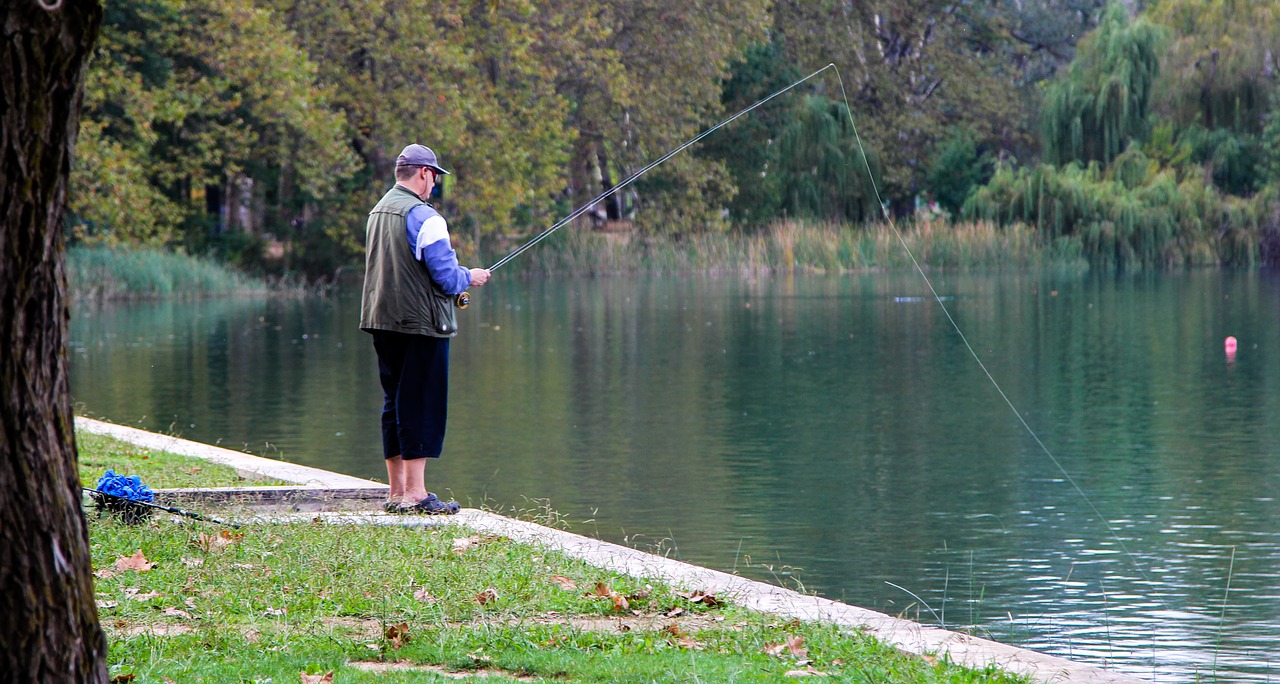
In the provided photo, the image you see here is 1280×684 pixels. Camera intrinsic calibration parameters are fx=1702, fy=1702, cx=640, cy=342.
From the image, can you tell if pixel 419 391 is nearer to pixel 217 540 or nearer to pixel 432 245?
pixel 432 245

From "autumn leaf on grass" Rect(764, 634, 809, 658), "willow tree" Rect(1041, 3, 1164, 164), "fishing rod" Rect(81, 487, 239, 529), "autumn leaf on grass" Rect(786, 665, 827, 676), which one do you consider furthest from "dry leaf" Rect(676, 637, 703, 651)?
"willow tree" Rect(1041, 3, 1164, 164)

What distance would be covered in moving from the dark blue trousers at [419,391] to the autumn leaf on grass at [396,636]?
2.52 meters

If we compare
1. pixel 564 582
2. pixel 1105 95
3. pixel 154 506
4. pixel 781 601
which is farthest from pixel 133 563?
pixel 1105 95

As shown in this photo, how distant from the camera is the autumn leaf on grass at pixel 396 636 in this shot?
5344mm

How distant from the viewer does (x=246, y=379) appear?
696 inches

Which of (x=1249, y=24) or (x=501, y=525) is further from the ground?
(x=1249, y=24)

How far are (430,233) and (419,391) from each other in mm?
750

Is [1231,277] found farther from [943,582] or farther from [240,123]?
[943,582]

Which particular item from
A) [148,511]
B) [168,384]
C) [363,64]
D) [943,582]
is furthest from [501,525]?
[363,64]

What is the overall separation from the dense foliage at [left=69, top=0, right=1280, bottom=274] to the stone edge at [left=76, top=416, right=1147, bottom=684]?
23.4 meters

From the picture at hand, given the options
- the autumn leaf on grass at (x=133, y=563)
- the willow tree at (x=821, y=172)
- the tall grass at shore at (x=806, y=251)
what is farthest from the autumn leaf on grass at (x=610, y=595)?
the willow tree at (x=821, y=172)

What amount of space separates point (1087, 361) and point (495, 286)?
22.8 meters

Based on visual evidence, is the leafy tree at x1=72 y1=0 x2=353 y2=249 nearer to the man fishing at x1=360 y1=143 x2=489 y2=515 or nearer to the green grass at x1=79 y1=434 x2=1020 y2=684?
the man fishing at x1=360 y1=143 x2=489 y2=515

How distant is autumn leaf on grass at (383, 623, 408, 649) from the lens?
5.34m
